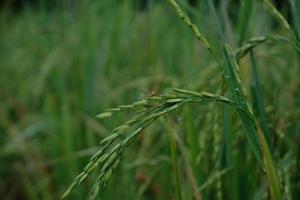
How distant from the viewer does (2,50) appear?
302 cm

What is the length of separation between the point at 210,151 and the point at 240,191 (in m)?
0.14

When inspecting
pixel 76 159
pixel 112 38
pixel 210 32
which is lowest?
pixel 76 159

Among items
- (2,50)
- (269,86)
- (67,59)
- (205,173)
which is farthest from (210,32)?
(2,50)

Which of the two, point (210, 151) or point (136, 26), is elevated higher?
point (136, 26)

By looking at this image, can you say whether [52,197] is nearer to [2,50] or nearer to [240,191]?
[240,191]

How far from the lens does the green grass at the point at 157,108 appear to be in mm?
600

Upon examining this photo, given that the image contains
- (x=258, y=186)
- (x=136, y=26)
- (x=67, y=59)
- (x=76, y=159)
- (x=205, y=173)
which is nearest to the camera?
(x=258, y=186)

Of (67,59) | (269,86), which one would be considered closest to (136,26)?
(67,59)

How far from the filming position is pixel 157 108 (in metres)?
0.52

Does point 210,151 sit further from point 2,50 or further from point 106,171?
point 2,50

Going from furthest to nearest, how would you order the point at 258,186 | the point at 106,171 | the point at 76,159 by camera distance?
the point at 76,159 < the point at 258,186 < the point at 106,171

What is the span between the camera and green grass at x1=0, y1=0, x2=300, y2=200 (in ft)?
1.97

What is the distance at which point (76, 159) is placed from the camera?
1415mm

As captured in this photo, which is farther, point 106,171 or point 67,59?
point 67,59
